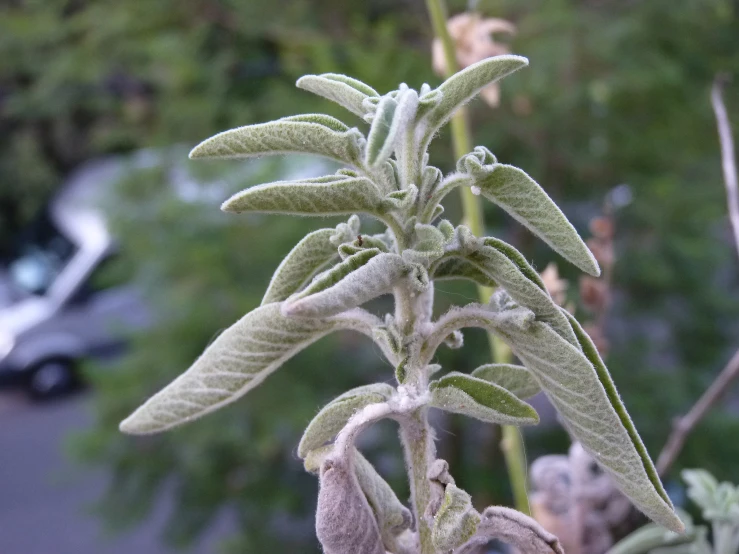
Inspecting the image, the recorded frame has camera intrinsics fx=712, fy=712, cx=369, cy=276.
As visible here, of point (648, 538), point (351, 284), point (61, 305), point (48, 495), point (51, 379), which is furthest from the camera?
point (51, 379)

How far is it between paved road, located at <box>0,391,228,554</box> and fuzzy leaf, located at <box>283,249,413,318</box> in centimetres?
220

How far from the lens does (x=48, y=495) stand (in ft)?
10.5

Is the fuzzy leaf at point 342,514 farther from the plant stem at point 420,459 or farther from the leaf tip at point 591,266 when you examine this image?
the leaf tip at point 591,266

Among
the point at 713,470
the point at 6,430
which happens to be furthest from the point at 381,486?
the point at 6,430

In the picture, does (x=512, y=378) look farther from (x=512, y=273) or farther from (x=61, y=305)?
(x=61, y=305)

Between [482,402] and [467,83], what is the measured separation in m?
0.15

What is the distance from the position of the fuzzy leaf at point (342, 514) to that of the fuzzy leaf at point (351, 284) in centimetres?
8

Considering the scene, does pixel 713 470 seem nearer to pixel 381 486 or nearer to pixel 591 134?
pixel 591 134

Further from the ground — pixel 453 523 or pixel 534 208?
pixel 534 208

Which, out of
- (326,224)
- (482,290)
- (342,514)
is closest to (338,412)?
(342,514)

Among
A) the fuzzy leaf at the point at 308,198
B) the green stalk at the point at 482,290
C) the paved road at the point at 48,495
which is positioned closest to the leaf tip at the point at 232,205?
the fuzzy leaf at the point at 308,198

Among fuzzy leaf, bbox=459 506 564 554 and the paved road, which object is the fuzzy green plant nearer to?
fuzzy leaf, bbox=459 506 564 554

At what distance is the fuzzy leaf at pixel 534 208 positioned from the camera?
31 centimetres

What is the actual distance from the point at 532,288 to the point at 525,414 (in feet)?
0.21
